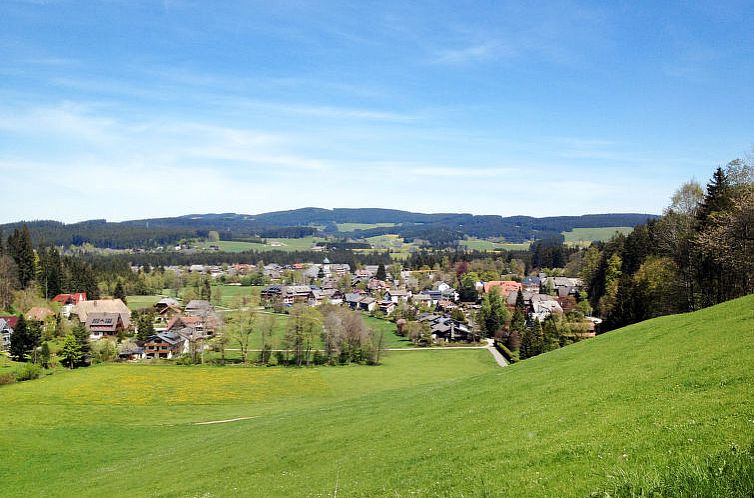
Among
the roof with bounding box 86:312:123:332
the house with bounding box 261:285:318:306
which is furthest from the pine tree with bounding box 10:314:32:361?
the house with bounding box 261:285:318:306

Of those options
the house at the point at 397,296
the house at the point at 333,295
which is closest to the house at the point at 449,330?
the house at the point at 397,296

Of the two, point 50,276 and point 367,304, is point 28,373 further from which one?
point 367,304

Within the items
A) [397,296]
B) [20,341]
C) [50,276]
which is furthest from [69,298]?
[397,296]

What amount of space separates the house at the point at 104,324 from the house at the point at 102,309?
98cm

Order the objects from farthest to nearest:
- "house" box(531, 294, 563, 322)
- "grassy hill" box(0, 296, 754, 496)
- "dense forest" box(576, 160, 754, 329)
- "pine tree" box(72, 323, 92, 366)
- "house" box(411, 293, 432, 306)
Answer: "house" box(411, 293, 432, 306) → "house" box(531, 294, 563, 322) → "pine tree" box(72, 323, 92, 366) → "dense forest" box(576, 160, 754, 329) → "grassy hill" box(0, 296, 754, 496)

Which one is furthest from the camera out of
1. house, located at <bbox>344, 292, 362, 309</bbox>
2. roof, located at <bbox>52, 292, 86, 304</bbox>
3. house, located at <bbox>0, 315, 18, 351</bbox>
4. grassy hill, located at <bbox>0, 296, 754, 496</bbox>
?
house, located at <bbox>344, 292, 362, 309</bbox>

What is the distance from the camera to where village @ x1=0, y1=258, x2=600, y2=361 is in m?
79.0

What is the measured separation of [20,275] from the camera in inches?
3971

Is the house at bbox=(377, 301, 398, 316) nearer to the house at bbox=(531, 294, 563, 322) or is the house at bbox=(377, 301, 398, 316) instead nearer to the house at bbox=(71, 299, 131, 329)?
the house at bbox=(531, 294, 563, 322)

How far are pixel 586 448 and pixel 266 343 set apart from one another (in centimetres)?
6788

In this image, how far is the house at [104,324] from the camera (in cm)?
9169

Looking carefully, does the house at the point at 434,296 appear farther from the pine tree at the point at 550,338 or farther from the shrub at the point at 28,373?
the shrub at the point at 28,373

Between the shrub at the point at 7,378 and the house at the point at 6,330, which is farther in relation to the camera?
the house at the point at 6,330

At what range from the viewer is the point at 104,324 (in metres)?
93.1
